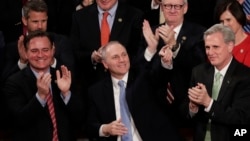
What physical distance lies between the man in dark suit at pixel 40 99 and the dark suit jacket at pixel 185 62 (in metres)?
0.77

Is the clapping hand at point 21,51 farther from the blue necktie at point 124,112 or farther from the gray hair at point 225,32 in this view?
the gray hair at point 225,32

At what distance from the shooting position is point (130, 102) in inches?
210

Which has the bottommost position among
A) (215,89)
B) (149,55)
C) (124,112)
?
(124,112)

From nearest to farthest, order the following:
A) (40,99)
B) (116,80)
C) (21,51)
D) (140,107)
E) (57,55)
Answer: (40,99), (140,107), (116,80), (21,51), (57,55)

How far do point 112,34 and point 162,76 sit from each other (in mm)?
909

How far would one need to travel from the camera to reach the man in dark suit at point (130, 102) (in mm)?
5340

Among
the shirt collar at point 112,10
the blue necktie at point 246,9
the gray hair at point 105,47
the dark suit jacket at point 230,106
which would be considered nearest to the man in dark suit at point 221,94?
the dark suit jacket at point 230,106

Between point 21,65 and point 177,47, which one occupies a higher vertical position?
point 177,47

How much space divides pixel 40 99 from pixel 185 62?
1.26 meters

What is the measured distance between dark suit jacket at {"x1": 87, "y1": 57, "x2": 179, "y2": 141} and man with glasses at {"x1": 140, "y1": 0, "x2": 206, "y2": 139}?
12cm

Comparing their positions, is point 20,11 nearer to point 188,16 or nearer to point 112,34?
point 112,34

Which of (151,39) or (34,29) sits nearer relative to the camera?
(151,39)

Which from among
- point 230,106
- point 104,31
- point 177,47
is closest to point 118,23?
point 104,31

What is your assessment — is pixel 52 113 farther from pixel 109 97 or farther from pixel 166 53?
pixel 166 53
